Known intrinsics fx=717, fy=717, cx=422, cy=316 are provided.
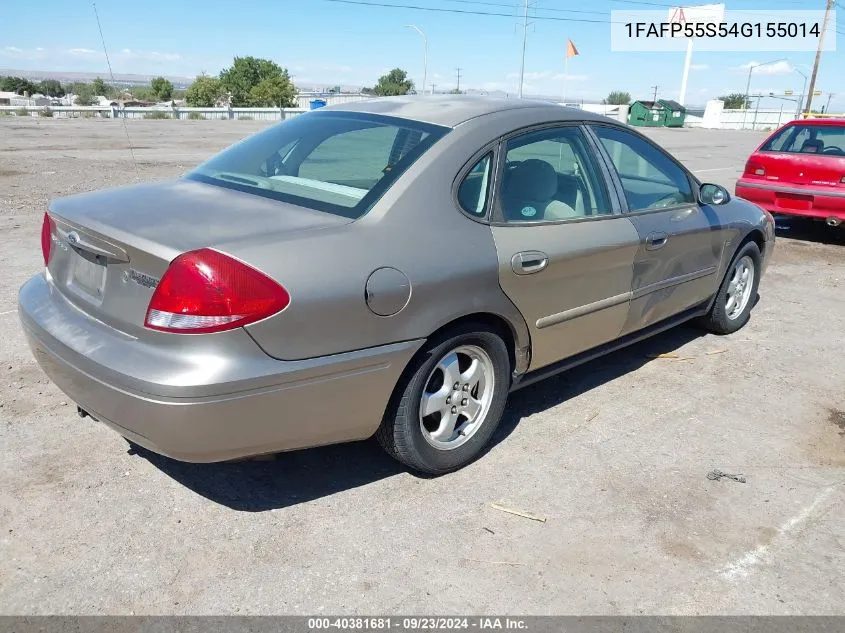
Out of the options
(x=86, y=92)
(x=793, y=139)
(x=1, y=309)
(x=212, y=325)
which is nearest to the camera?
(x=212, y=325)

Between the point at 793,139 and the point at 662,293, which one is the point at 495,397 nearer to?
the point at 662,293

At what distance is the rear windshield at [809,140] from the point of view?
8.70 meters

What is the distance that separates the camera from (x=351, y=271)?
2.66 m

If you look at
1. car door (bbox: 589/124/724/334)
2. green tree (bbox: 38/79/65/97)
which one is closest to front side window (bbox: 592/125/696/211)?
car door (bbox: 589/124/724/334)

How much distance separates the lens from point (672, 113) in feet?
174

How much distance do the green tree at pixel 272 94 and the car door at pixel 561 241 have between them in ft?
324

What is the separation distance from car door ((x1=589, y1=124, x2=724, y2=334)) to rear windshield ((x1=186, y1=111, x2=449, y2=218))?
1249 mm

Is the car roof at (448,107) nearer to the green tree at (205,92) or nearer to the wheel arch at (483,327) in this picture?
the wheel arch at (483,327)

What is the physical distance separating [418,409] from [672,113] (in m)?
55.4

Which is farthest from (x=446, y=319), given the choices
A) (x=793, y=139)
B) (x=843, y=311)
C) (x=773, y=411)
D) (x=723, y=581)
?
(x=793, y=139)

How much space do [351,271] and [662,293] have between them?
2356mm

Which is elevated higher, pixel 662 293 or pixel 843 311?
pixel 662 293

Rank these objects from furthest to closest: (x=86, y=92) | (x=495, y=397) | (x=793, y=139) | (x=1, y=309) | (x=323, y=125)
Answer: (x=86, y=92), (x=793, y=139), (x=1, y=309), (x=323, y=125), (x=495, y=397)

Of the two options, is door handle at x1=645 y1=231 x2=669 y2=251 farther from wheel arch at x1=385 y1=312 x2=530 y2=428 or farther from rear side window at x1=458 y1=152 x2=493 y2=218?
rear side window at x1=458 y1=152 x2=493 y2=218
